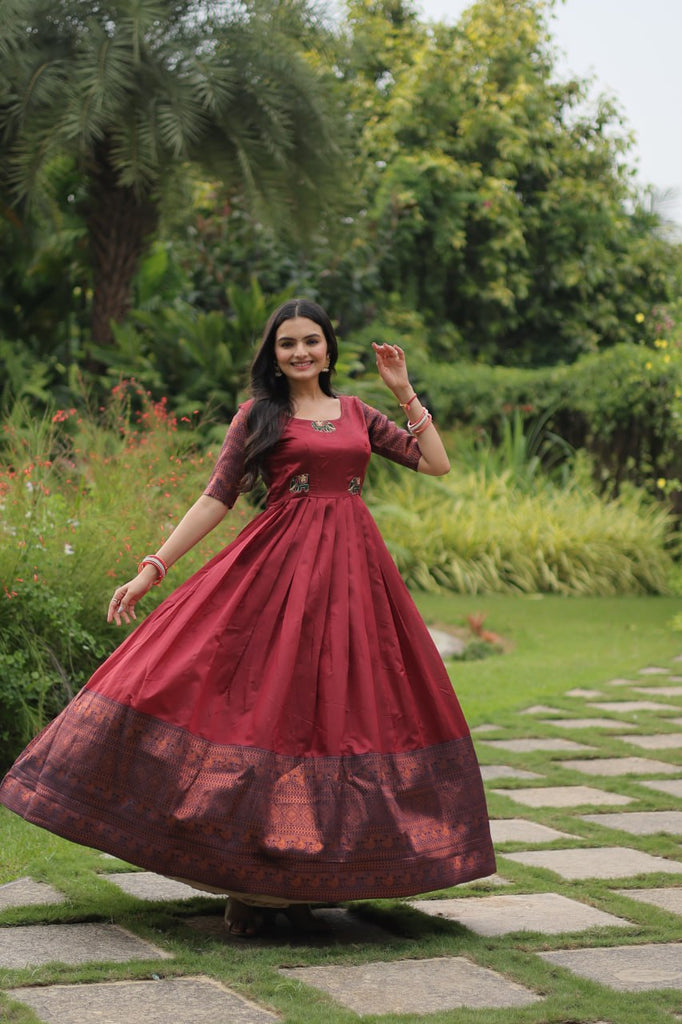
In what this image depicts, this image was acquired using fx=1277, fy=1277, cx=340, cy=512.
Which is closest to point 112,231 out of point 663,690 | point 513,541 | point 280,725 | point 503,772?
point 513,541

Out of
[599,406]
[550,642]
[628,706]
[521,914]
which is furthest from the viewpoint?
[599,406]

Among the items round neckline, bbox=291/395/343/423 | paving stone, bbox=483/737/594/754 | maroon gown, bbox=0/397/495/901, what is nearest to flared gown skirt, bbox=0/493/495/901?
maroon gown, bbox=0/397/495/901

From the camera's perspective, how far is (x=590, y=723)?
19.8ft

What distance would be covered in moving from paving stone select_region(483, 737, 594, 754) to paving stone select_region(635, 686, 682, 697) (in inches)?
53.1

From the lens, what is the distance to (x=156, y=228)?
1031 cm

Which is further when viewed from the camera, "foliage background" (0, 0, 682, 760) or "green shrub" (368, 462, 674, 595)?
"green shrub" (368, 462, 674, 595)

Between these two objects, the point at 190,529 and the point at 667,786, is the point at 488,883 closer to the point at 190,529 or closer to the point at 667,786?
the point at 190,529

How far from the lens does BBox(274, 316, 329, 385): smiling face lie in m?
3.38

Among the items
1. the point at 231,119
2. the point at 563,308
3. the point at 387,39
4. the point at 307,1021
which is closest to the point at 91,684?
the point at 307,1021

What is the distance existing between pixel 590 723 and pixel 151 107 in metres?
5.39

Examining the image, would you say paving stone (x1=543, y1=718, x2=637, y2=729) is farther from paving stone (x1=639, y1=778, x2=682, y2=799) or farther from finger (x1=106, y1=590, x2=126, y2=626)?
finger (x1=106, y1=590, x2=126, y2=626)

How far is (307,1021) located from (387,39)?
18019 mm

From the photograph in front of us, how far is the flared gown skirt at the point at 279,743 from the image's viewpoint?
2.88 metres

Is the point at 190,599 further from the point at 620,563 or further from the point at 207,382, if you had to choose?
the point at 620,563
